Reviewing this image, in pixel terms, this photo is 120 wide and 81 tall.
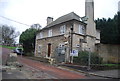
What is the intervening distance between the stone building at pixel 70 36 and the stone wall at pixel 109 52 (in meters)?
1.31

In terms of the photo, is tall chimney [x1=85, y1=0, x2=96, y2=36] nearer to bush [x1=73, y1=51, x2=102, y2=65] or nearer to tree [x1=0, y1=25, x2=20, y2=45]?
bush [x1=73, y1=51, x2=102, y2=65]

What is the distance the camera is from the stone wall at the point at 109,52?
20.0 metres

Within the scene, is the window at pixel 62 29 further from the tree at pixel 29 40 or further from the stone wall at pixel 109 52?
the tree at pixel 29 40

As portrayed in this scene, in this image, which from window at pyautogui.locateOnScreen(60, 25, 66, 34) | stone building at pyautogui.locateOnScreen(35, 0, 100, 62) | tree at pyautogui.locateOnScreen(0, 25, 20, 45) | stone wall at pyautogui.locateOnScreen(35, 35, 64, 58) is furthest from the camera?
tree at pyautogui.locateOnScreen(0, 25, 20, 45)

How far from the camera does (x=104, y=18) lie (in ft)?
100

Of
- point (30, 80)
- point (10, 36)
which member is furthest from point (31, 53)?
point (10, 36)

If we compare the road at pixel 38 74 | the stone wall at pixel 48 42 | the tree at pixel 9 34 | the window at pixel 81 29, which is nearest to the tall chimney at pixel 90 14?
the window at pixel 81 29

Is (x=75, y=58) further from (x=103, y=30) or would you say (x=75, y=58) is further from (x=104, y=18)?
(x=104, y=18)

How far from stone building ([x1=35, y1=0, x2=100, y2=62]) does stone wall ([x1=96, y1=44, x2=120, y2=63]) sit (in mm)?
1311

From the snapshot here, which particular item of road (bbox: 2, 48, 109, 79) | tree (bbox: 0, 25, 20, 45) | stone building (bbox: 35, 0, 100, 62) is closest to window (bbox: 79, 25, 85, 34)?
stone building (bbox: 35, 0, 100, 62)

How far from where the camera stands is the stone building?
1869 centimetres

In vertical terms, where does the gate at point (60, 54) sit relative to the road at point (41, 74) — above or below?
above

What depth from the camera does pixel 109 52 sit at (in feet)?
67.5

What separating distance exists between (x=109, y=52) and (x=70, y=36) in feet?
23.8
